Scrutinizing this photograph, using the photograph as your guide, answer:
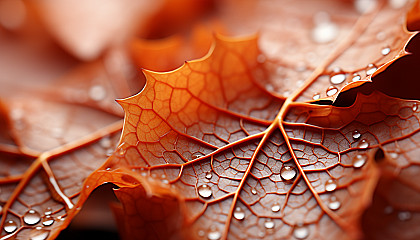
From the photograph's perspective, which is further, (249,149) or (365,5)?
(365,5)

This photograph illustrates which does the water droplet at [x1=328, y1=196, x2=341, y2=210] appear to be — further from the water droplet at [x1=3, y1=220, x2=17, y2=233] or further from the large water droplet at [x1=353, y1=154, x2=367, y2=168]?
the water droplet at [x1=3, y1=220, x2=17, y2=233]

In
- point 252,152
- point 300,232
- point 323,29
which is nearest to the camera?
point 300,232

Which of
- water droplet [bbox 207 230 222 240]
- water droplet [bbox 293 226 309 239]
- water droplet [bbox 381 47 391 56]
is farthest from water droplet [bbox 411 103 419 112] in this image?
water droplet [bbox 207 230 222 240]

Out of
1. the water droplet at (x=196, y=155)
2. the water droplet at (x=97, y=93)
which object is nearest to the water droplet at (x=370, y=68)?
the water droplet at (x=196, y=155)

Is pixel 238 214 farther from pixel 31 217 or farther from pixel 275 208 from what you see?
pixel 31 217

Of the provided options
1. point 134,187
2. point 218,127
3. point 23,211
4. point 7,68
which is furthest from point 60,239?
point 7,68

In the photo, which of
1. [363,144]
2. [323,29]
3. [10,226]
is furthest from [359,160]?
[10,226]

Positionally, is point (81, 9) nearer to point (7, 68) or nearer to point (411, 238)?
point (7, 68)
